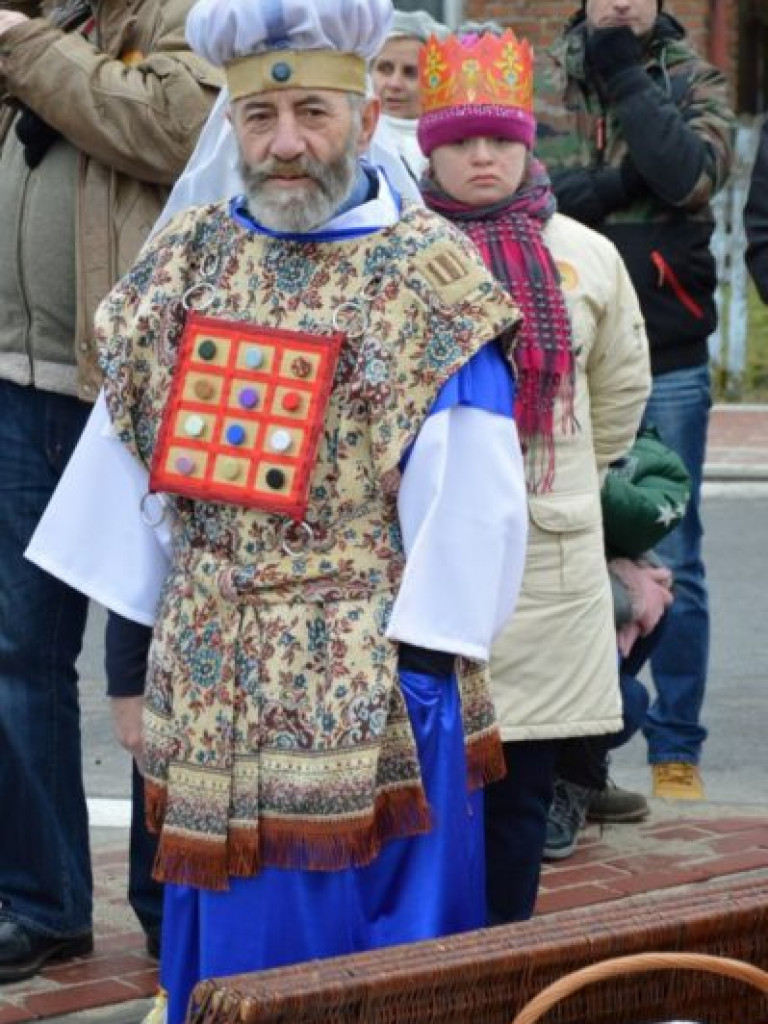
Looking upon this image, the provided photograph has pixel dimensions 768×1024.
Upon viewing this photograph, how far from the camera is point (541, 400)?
519 cm

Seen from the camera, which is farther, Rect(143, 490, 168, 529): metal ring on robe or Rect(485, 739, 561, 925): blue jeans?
Rect(485, 739, 561, 925): blue jeans

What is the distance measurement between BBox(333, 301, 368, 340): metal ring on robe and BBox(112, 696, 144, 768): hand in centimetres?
72

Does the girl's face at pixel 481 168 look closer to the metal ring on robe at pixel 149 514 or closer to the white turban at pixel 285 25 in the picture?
the white turban at pixel 285 25

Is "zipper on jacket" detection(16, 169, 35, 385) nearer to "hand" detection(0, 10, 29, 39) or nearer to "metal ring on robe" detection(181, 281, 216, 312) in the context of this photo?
"hand" detection(0, 10, 29, 39)

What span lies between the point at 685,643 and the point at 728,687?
6.10 feet

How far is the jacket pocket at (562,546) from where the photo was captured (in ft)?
17.3

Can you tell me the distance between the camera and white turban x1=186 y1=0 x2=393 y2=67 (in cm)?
392

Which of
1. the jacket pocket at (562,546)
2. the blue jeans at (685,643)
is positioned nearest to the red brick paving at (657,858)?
the blue jeans at (685,643)

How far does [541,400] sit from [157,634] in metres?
1.36

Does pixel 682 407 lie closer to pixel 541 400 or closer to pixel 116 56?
pixel 541 400

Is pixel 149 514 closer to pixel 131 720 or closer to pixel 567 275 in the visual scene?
pixel 131 720

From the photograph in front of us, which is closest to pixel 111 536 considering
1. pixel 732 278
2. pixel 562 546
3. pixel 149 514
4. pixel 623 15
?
pixel 149 514

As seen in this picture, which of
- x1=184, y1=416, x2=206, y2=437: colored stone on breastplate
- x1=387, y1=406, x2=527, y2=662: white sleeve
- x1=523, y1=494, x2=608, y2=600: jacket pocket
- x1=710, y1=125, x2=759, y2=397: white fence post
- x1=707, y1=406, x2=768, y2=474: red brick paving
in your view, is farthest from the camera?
x1=710, y1=125, x2=759, y2=397: white fence post

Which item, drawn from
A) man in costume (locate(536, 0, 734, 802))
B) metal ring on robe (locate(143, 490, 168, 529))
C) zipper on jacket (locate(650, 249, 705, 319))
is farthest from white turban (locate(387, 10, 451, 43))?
metal ring on robe (locate(143, 490, 168, 529))
